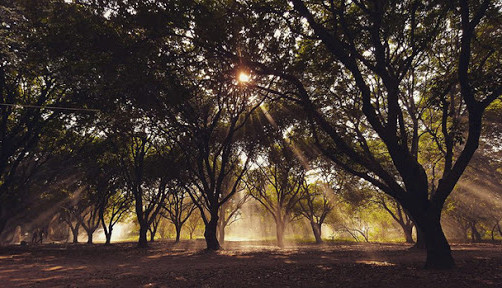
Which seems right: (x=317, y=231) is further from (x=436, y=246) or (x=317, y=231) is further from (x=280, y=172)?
(x=436, y=246)

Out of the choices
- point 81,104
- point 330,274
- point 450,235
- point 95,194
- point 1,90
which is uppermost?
point 1,90

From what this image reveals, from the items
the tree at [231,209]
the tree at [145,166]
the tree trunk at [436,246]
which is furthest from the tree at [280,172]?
the tree trunk at [436,246]

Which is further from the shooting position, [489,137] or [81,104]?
[489,137]

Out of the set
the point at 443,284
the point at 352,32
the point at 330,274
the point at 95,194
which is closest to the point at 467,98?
the point at 352,32

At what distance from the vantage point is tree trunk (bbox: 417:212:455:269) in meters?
8.95

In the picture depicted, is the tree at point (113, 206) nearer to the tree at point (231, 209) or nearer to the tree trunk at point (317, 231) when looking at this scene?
the tree at point (231, 209)

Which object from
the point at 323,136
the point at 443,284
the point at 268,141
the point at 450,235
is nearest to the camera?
the point at 443,284

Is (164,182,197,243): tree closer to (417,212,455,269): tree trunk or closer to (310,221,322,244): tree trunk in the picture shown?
(310,221,322,244): tree trunk

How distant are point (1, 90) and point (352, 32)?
70.1ft

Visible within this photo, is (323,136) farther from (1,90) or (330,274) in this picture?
(1,90)

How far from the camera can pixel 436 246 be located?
904 cm

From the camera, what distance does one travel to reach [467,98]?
8.71 m

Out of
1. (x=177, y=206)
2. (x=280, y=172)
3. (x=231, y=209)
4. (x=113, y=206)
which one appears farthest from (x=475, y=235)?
(x=113, y=206)

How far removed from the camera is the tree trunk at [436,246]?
8.95 meters
